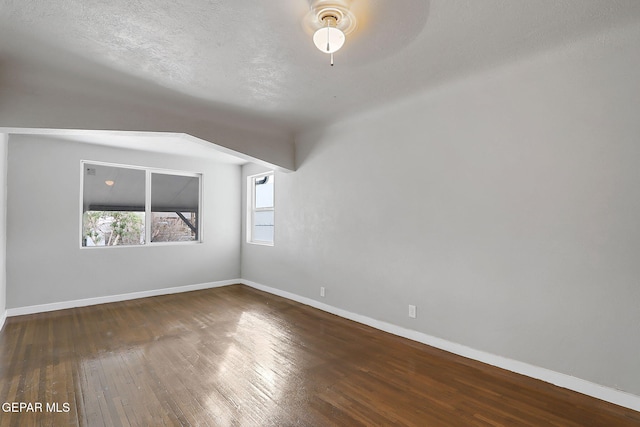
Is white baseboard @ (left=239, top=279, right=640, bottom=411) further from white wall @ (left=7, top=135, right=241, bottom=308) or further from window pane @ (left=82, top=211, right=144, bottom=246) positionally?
window pane @ (left=82, top=211, right=144, bottom=246)

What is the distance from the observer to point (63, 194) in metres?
4.44

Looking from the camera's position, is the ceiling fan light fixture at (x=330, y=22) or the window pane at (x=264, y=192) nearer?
the ceiling fan light fixture at (x=330, y=22)

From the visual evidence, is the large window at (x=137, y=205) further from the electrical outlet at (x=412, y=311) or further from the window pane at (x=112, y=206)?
the electrical outlet at (x=412, y=311)

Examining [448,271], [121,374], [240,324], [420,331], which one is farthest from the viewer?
[240,324]

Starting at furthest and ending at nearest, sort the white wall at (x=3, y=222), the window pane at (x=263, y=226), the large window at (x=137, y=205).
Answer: the window pane at (x=263, y=226)
the large window at (x=137, y=205)
the white wall at (x=3, y=222)

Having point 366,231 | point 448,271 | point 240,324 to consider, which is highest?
point 366,231

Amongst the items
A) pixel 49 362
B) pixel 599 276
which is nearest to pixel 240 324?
pixel 49 362

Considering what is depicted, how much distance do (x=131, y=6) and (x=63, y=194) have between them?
147 inches

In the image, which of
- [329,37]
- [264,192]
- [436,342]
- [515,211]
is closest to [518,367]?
[436,342]

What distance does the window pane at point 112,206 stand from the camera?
4.75 metres

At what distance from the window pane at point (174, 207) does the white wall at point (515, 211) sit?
130 inches

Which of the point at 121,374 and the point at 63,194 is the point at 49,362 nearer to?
the point at 121,374

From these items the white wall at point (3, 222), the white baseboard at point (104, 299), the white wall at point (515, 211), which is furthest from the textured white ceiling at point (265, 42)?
the white baseboard at point (104, 299)

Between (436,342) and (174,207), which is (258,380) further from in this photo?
(174,207)
